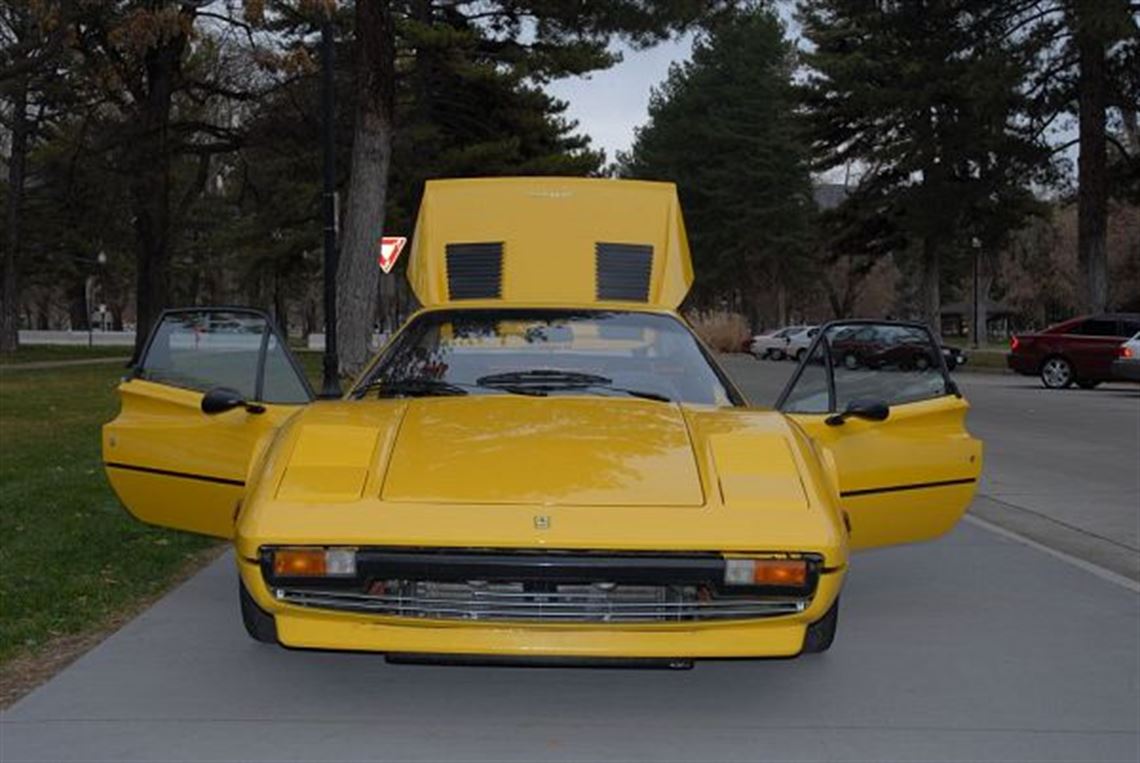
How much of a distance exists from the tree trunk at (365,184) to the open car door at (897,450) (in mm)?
12002

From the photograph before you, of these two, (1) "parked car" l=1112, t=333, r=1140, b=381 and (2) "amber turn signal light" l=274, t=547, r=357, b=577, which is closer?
(2) "amber turn signal light" l=274, t=547, r=357, b=577

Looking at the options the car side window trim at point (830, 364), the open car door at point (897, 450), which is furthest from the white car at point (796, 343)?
the open car door at point (897, 450)

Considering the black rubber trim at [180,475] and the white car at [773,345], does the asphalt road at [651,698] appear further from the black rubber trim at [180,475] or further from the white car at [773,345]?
the white car at [773,345]

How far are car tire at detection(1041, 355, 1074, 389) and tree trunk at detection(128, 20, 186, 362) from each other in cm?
1922

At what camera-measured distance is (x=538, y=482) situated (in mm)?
4168

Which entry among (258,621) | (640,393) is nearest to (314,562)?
(258,621)

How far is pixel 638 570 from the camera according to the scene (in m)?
3.88

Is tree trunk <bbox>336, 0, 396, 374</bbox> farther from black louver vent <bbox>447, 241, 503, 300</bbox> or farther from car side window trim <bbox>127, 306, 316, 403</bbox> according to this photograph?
car side window trim <bbox>127, 306, 316, 403</bbox>

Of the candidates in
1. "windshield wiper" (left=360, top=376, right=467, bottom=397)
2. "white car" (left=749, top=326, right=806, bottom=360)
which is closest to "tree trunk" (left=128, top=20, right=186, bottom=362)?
"windshield wiper" (left=360, top=376, right=467, bottom=397)

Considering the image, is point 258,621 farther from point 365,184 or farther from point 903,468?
point 365,184

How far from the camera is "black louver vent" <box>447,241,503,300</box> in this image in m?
6.88

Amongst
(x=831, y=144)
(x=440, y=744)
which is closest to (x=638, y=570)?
(x=440, y=744)

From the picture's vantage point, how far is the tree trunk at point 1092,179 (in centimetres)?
3284

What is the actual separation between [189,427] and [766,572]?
9.36 ft
